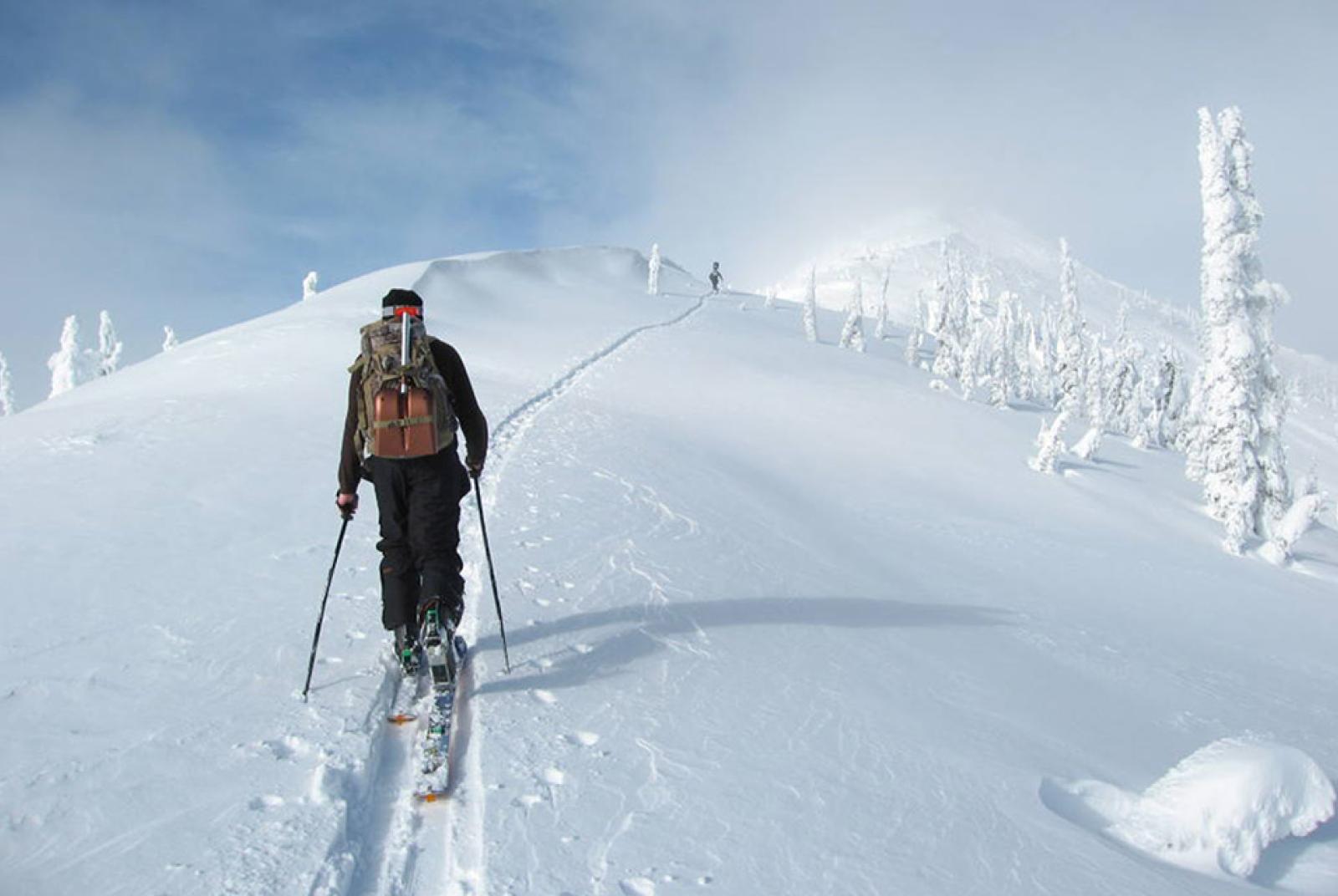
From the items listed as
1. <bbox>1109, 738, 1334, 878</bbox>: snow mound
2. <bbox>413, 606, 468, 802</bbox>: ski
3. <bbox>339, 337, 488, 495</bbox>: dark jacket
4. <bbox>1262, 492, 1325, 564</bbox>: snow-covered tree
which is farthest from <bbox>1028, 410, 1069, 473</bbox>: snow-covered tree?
<bbox>413, 606, 468, 802</bbox>: ski

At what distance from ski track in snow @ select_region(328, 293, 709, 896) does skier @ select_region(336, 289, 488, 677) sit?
534mm

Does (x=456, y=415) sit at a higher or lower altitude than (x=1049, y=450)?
higher

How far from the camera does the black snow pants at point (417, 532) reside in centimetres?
448

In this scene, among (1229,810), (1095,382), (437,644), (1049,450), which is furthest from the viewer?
(1095,382)

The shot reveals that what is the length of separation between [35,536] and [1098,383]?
73.9 metres

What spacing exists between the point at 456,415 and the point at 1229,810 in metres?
4.93

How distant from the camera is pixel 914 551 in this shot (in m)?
12.6

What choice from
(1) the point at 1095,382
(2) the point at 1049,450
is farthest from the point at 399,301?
(1) the point at 1095,382

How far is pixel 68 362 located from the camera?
57.2 metres

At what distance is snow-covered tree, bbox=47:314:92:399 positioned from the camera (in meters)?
56.9

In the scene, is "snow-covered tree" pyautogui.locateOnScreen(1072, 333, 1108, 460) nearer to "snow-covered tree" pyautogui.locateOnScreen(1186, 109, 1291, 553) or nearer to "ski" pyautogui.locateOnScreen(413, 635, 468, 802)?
"snow-covered tree" pyautogui.locateOnScreen(1186, 109, 1291, 553)

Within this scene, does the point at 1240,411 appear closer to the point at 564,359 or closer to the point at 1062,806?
the point at 564,359

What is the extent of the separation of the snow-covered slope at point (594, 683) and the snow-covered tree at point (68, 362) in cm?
5259

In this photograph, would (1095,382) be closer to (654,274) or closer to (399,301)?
(654,274)
